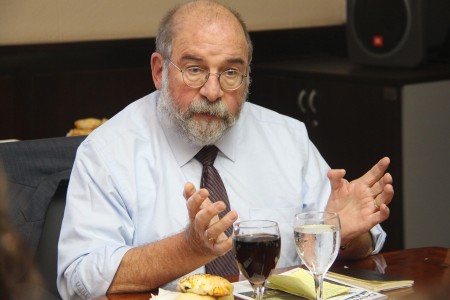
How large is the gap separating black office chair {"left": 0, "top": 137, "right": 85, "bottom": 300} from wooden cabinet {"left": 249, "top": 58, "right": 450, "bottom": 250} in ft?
6.51

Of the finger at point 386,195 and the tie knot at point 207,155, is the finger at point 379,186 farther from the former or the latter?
the tie knot at point 207,155

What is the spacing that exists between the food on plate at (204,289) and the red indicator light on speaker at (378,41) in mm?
2925

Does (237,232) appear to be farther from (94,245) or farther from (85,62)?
(85,62)

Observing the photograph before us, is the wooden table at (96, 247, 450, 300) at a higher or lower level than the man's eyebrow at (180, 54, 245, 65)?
lower

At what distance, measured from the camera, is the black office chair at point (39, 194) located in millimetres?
2148

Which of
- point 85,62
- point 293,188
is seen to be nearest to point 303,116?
point 85,62

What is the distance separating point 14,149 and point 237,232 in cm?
87

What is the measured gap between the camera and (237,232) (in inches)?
60.3

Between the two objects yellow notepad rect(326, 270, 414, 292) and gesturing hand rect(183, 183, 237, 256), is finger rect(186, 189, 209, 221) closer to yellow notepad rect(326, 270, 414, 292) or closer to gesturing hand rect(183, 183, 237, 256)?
gesturing hand rect(183, 183, 237, 256)

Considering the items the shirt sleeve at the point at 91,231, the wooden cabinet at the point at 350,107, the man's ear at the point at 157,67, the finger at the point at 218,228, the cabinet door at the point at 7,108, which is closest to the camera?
the finger at the point at 218,228

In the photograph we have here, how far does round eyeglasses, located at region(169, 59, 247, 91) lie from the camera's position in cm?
221

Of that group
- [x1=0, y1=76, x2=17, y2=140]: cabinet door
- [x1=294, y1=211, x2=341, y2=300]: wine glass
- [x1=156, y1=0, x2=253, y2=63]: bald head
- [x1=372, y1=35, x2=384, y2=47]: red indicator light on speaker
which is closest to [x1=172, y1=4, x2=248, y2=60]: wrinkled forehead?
[x1=156, y1=0, x2=253, y2=63]: bald head

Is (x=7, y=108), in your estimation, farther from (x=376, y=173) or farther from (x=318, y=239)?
(x=318, y=239)

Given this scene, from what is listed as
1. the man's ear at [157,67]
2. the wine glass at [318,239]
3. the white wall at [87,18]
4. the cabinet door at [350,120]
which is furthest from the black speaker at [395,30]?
the wine glass at [318,239]
